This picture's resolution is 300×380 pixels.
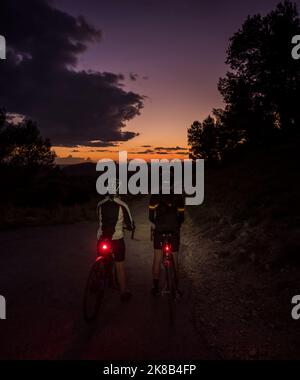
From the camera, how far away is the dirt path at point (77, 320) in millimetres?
4902

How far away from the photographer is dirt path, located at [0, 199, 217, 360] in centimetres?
490

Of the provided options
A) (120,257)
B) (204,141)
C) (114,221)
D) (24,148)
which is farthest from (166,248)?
(204,141)

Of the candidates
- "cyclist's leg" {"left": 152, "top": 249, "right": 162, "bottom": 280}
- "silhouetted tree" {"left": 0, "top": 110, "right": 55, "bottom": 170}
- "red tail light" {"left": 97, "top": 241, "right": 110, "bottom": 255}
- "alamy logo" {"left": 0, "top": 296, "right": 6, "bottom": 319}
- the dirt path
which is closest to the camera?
the dirt path

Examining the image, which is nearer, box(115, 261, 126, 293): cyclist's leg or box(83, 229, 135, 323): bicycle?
box(83, 229, 135, 323): bicycle

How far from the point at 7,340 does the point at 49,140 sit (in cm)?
2804

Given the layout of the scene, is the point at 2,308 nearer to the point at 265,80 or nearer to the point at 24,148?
the point at 24,148

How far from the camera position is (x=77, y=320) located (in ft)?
19.7

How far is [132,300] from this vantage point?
6961 millimetres

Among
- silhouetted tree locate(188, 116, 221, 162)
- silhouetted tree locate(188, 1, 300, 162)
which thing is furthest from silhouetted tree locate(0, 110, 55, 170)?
silhouetted tree locate(188, 116, 221, 162)

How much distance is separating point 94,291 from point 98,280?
0.23 m

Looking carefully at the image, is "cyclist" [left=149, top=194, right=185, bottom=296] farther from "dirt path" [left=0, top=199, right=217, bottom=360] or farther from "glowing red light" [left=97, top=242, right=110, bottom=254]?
"dirt path" [left=0, top=199, right=217, bottom=360]

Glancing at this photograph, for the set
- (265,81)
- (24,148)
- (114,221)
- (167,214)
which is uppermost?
(265,81)
